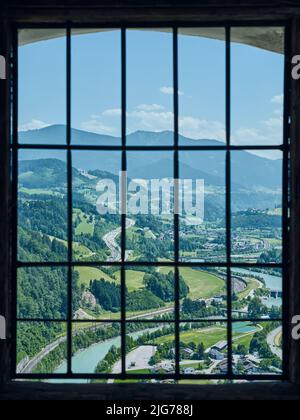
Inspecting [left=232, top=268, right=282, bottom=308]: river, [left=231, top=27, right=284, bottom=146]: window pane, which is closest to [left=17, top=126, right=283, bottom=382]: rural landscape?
[left=232, top=268, right=282, bottom=308]: river

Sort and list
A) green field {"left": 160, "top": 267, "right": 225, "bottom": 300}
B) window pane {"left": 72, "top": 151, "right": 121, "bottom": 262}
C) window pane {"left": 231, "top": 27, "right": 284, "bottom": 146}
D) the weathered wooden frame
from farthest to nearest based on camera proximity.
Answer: window pane {"left": 72, "top": 151, "right": 121, "bottom": 262}
green field {"left": 160, "top": 267, "right": 225, "bottom": 300}
window pane {"left": 231, "top": 27, "right": 284, "bottom": 146}
the weathered wooden frame

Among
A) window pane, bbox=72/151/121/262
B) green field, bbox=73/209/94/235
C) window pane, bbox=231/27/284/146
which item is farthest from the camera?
green field, bbox=73/209/94/235

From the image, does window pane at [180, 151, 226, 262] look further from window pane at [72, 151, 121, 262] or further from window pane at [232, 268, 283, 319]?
window pane at [72, 151, 121, 262]

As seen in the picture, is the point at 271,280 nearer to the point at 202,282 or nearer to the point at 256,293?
the point at 256,293

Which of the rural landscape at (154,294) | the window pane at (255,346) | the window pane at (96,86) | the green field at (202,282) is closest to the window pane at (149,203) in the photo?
the rural landscape at (154,294)

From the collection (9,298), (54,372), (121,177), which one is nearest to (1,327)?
(9,298)
